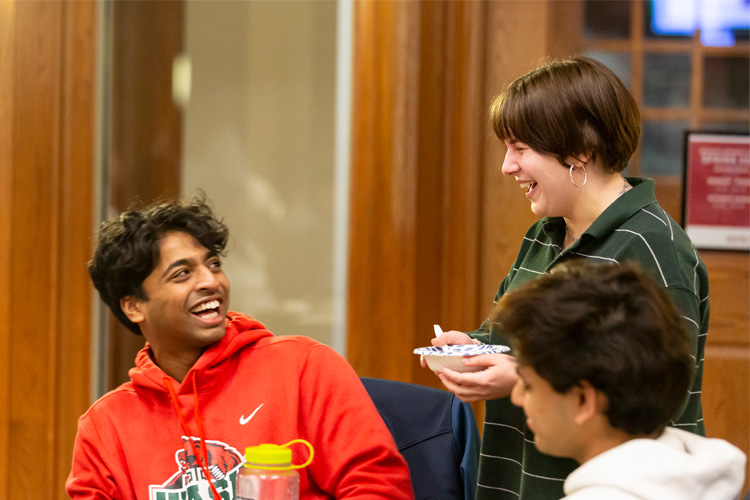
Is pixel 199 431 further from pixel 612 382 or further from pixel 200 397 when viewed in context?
pixel 612 382

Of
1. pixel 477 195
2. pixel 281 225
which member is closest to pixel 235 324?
pixel 477 195

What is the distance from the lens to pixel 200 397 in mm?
1608

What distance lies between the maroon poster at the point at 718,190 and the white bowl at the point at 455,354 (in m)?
1.58

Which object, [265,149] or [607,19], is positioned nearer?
[607,19]

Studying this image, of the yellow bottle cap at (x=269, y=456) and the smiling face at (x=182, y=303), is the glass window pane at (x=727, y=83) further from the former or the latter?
the yellow bottle cap at (x=269, y=456)

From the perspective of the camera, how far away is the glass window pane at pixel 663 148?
8.72ft

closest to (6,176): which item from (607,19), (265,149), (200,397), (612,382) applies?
(265,149)

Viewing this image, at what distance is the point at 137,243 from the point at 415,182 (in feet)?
3.68

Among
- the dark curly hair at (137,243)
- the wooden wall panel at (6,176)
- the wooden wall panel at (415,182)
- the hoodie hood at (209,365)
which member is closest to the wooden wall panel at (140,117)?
the wooden wall panel at (6,176)

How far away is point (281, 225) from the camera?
328cm

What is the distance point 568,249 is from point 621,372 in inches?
16.4

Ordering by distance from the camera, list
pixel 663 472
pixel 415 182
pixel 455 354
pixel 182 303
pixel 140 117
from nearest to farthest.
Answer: pixel 663 472, pixel 455 354, pixel 182 303, pixel 415 182, pixel 140 117

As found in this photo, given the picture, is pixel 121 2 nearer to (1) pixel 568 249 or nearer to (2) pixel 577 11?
(2) pixel 577 11

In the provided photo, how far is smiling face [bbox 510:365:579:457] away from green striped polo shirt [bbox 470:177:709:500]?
303 millimetres
